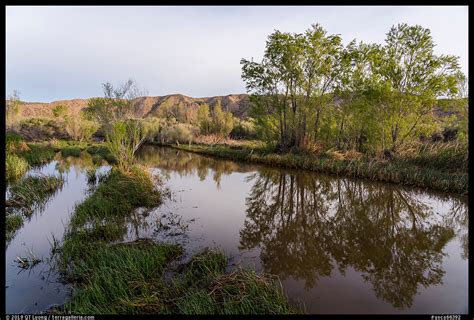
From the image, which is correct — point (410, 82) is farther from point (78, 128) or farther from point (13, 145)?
point (78, 128)

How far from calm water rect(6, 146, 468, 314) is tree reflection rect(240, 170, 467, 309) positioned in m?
0.02

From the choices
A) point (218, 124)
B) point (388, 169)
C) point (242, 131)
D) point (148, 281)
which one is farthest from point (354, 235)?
point (242, 131)

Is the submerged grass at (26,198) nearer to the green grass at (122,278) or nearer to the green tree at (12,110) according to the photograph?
the green grass at (122,278)

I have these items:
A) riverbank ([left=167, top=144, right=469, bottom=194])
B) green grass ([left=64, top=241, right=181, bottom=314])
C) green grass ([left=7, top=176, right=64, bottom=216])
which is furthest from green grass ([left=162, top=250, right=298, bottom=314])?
riverbank ([left=167, top=144, right=469, bottom=194])

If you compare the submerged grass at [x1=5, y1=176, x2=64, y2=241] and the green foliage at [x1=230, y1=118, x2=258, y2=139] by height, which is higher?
the green foliage at [x1=230, y1=118, x2=258, y2=139]

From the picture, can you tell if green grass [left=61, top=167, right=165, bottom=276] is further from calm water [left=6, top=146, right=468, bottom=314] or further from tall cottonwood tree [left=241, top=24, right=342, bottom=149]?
tall cottonwood tree [left=241, top=24, right=342, bottom=149]

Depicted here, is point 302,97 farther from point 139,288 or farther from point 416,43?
point 139,288

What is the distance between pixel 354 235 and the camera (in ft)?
20.0

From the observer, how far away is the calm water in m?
3.89

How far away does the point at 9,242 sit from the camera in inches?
219

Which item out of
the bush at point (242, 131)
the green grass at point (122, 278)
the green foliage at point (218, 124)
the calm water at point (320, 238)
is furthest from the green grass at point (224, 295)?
the bush at point (242, 131)

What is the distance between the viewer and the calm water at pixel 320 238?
3891 millimetres

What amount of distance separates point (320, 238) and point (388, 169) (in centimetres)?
740

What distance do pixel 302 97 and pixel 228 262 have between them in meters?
14.5
